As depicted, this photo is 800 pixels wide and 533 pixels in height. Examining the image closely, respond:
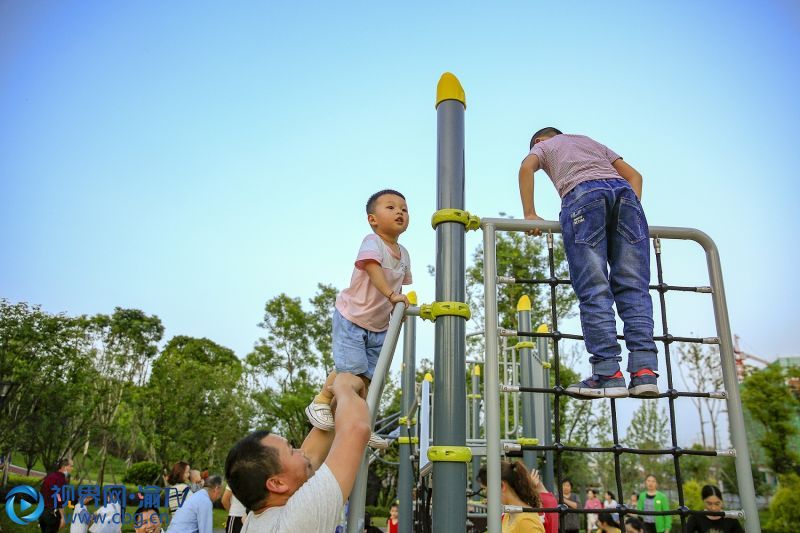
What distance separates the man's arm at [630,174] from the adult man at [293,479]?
5.90 ft

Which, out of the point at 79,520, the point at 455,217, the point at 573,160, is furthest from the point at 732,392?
the point at 79,520

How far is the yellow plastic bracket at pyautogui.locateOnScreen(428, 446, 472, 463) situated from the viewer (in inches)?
84.0

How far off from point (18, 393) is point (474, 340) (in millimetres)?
13792

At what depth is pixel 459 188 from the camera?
260 centimetres

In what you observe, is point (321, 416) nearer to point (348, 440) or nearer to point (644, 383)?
point (348, 440)

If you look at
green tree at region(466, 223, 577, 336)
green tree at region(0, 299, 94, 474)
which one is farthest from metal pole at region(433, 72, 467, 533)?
green tree at region(0, 299, 94, 474)

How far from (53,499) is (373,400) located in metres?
8.27

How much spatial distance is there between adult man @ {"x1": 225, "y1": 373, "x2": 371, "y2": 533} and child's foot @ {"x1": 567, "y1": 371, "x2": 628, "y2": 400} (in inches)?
36.2

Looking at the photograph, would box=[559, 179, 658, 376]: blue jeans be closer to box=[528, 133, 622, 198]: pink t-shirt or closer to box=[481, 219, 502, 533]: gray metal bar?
box=[528, 133, 622, 198]: pink t-shirt

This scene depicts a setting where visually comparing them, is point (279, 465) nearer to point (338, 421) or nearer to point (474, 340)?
point (338, 421)

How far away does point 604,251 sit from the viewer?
250 cm

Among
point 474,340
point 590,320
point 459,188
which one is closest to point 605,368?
point 590,320

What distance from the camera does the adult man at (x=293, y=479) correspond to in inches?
66.4
